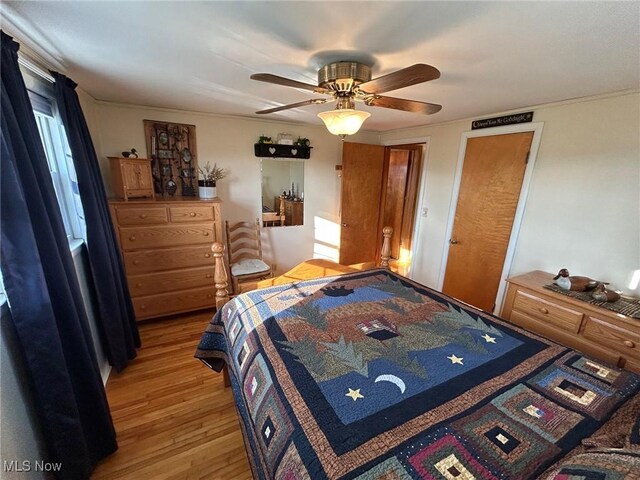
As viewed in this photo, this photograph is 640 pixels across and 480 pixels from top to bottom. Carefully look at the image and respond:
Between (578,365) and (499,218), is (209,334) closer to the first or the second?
(578,365)

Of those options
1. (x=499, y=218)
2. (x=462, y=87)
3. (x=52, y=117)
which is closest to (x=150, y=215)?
(x=52, y=117)

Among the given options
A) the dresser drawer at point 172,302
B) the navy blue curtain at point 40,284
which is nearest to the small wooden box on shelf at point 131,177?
the dresser drawer at point 172,302

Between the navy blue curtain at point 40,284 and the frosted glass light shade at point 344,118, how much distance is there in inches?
51.6

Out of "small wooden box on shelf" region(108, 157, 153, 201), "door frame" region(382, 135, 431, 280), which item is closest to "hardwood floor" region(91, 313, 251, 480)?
"small wooden box on shelf" region(108, 157, 153, 201)

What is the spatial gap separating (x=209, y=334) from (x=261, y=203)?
202 centimetres

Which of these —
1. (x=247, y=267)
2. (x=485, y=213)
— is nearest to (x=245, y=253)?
(x=247, y=267)

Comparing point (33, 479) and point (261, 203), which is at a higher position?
point (261, 203)

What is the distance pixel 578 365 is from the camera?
1171mm

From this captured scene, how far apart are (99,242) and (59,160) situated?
2.17 ft

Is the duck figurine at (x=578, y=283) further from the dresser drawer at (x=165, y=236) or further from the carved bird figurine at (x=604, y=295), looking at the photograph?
the dresser drawer at (x=165, y=236)

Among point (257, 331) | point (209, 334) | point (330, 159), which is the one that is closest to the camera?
point (257, 331)

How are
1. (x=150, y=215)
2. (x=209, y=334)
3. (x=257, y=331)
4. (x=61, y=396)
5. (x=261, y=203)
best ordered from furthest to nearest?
(x=261, y=203) → (x=150, y=215) → (x=209, y=334) → (x=257, y=331) → (x=61, y=396)

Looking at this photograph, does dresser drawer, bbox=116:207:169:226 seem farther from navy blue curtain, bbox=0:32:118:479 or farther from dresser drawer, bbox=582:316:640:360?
dresser drawer, bbox=582:316:640:360

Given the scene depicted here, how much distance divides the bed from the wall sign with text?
1.88m
